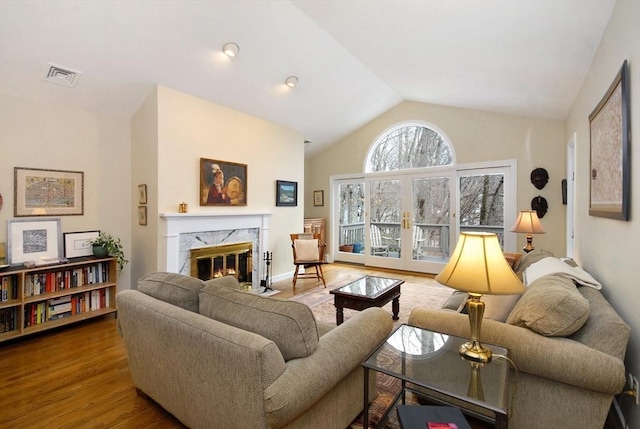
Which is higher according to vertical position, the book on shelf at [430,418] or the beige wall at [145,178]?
the beige wall at [145,178]

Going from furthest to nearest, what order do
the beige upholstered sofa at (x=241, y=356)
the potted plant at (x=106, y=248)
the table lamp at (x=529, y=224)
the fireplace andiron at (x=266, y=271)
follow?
the fireplace andiron at (x=266, y=271) → the table lamp at (x=529, y=224) → the potted plant at (x=106, y=248) → the beige upholstered sofa at (x=241, y=356)

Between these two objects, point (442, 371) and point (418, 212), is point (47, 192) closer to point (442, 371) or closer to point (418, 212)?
point (442, 371)

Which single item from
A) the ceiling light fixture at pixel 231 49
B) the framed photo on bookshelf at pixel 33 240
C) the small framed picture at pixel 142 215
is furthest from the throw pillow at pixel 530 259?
the framed photo on bookshelf at pixel 33 240

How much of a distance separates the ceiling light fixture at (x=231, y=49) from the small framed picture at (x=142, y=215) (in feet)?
6.94

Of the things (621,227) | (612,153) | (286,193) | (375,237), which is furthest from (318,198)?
(621,227)

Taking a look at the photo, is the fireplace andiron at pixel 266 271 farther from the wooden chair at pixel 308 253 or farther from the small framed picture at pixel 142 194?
the small framed picture at pixel 142 194

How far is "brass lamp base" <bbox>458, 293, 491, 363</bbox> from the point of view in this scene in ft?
4.74

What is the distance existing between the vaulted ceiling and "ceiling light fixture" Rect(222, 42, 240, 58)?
0.06 metres

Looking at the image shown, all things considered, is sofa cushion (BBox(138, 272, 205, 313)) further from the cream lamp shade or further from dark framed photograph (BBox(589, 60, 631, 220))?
dark framed photograph (BBox(589, 60, 631, 220))

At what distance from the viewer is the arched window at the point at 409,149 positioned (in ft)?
18.6

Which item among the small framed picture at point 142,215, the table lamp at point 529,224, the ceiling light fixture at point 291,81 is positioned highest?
the ceiling light fixture at point 291,81

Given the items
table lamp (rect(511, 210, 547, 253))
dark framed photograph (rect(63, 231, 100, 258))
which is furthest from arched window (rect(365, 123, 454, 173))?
dark framed photograph (rect(63, 231, 100, 258))

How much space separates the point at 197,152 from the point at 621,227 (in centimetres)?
416

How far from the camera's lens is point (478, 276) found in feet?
4.65
